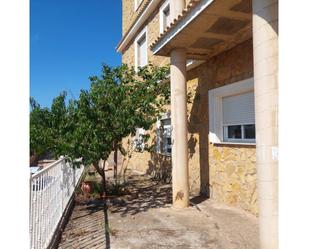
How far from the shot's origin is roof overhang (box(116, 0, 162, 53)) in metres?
11.7

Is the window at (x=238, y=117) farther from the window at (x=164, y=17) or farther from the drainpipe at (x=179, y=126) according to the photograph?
the window at (x=164, y=17)

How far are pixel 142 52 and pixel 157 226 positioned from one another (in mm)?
9877

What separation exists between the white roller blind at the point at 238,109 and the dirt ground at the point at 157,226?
2057 mm

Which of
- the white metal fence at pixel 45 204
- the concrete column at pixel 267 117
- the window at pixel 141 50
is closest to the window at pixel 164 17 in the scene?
the window at pixel 141 50

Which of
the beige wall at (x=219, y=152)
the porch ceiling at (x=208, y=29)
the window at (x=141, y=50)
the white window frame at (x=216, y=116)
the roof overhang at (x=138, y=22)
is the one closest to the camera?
the porch ceiling at (x=208, y=29)

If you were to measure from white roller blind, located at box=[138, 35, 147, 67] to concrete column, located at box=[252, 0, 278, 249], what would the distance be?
33.2ft

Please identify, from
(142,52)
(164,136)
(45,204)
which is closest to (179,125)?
(45,204)

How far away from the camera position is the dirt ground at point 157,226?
4.93 m

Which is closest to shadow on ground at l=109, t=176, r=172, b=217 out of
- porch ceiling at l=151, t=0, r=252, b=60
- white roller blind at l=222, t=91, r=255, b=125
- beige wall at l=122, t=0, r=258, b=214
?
beige wall at l=122, t=0, r=258, b=214

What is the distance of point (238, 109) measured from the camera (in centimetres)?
713

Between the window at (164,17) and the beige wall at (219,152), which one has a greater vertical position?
the window at (164,17)

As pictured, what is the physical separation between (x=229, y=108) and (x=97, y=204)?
13.7ft
